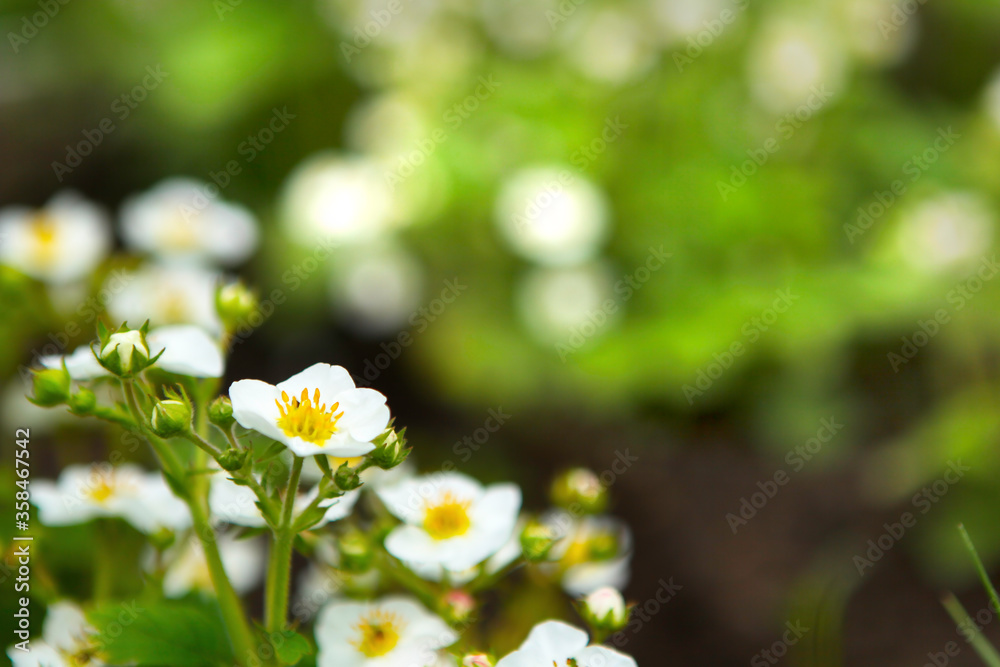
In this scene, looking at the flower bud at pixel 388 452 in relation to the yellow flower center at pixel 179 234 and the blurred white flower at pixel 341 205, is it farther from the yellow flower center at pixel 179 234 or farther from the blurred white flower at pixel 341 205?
the blurred white flower at pixel 341 205

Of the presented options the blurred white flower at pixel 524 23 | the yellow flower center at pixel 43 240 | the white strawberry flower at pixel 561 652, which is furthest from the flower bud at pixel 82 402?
the blurred white flower at pixel 524 23

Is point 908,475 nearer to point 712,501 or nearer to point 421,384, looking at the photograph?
point 712,501

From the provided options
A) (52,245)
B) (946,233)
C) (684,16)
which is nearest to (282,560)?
(52,245)

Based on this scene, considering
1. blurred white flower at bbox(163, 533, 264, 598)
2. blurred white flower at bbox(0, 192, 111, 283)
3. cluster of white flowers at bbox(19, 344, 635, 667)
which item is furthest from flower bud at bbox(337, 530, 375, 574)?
blurred white flower at bbox(0, 192, 111, 283)

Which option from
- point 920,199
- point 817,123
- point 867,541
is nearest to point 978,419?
point 867,541

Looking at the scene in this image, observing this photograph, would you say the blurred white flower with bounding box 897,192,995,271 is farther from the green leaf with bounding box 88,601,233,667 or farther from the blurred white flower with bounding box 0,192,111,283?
the green leaf with bounding box 88,601,233,667

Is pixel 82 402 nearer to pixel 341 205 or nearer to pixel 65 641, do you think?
pixel 65 641

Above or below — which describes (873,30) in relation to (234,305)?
above
